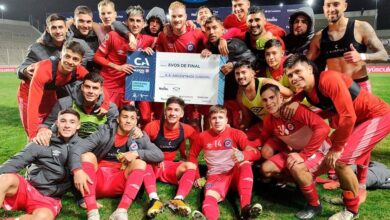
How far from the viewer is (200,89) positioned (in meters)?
4.93

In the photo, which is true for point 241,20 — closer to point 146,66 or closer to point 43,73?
point 146,66

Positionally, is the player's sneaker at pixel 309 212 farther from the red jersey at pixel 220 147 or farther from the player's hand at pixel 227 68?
the player's hand at pixel 227 68

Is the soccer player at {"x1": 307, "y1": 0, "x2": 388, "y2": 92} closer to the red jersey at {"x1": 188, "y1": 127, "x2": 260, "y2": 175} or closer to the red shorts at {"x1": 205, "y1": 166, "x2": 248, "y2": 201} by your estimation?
the red jersey at {"x1": 188, "y1": 127, "x2": 260, "y2": 175}

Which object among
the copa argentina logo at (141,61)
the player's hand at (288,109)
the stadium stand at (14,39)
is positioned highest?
the stadium stand at (14,39)

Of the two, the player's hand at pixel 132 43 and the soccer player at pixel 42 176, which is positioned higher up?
the player's hand at pixel 132 43

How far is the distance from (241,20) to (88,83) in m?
3.16

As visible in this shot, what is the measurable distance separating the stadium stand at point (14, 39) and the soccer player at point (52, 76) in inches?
1357

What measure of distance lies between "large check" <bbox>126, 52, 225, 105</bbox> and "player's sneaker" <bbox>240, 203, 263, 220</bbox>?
1.94m

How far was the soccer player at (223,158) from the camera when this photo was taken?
3529 millimetres

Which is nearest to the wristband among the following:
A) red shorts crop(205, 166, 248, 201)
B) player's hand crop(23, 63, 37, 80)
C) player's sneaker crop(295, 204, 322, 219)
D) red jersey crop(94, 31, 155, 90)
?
player's sneaker crop(295, 204, 322, 219)

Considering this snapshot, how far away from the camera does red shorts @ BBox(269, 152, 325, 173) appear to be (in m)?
3.53

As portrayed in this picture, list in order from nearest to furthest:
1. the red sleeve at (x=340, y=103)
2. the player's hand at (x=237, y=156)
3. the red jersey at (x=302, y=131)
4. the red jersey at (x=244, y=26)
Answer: the red sleeve at (x=340, y=103)
the red jersey at (x=302, y=131)
the player's hand at (x=237, y=156)
the red jersey at (x=244, y=26)

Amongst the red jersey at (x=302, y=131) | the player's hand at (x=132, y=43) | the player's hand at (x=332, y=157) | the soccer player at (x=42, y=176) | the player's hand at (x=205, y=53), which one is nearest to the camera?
the soccer player at (x=42, y=176)

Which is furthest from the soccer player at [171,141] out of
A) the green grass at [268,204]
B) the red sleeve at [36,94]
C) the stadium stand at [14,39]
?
the stadium stand at [14,39]
